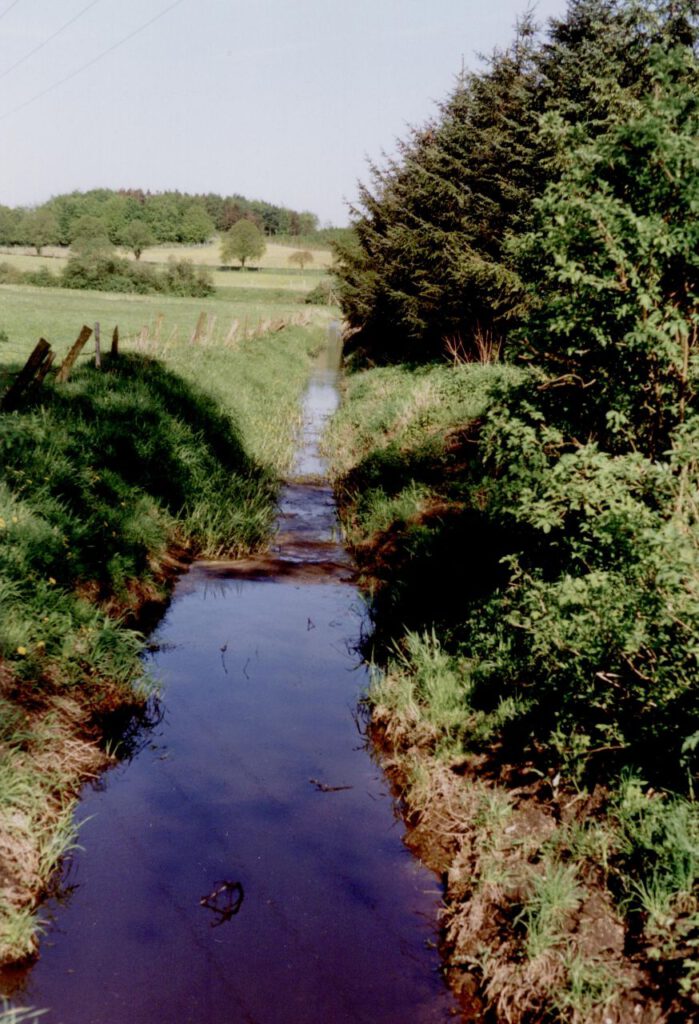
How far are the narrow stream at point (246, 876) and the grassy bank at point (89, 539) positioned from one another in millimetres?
339

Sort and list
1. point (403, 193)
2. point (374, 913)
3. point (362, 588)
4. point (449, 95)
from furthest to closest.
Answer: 1. point (403, 193)
2. point (449, 95)
3. point (362, 588)
4. point (374, 913)

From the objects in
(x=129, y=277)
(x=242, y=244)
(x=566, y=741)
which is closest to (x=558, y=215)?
(x=566, y=741)

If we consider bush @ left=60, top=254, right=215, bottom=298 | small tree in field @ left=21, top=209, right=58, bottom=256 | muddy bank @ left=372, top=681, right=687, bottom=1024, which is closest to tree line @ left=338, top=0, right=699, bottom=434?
muddy bank @ left=372, top=681, right=687, bottom=1024

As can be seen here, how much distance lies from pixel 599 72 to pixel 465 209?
5578 mm

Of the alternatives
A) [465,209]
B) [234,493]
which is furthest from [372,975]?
[465,209]

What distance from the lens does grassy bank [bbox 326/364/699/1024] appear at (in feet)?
13.2

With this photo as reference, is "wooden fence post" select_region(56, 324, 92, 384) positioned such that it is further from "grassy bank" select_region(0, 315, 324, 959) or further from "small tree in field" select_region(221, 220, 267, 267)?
"small tree in field" select_region(221, 220, 267, 267)

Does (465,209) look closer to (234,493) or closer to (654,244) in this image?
(234,493)

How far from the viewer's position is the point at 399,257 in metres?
24.6

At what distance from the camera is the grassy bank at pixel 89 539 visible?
532 cm

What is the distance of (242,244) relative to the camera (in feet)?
391

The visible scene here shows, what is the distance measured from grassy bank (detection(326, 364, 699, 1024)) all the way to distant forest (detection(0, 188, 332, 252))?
4786 inches

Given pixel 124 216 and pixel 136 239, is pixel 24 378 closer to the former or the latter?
pixel 136 239

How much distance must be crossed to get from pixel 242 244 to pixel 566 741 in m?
123
